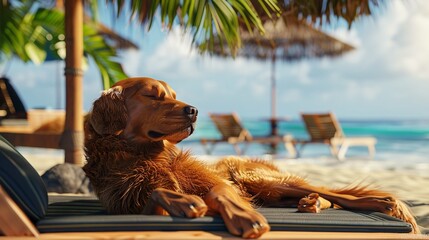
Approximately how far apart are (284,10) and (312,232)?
3.01 m

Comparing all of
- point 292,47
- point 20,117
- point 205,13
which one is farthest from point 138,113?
point 292,47

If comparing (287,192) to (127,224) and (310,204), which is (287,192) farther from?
(127,224)

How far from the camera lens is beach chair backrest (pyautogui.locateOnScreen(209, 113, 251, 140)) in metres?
12.2

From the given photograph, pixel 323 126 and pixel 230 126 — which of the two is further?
pixel 230 126

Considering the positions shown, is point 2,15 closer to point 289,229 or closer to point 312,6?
point 312,6

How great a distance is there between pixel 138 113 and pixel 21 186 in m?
0.52

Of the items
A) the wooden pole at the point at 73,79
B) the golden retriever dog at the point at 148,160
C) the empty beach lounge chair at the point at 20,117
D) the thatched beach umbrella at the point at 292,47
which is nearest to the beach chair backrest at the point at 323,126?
the thatched beach umbrella at the point at 292,47

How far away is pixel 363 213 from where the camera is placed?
7.77 feet

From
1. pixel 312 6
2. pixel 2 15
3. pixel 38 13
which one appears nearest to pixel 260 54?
pixel 38 13

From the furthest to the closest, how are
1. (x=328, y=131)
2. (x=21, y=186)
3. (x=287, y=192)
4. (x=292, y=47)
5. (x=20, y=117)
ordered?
(x=292, y=47) < (x=328, y=131) < (x=20, y=117) < (x=287, y=192) < (x=21, y=186)

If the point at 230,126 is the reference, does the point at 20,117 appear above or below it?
above

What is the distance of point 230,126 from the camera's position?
12398 millimetres

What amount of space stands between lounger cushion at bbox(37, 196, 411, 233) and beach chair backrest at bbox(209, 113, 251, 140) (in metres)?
9.90

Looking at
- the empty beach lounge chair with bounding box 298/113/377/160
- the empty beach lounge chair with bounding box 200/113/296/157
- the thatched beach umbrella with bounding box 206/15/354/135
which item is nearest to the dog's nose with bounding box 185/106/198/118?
the empty beach lounge chair with bounding box 298/113/377/160
